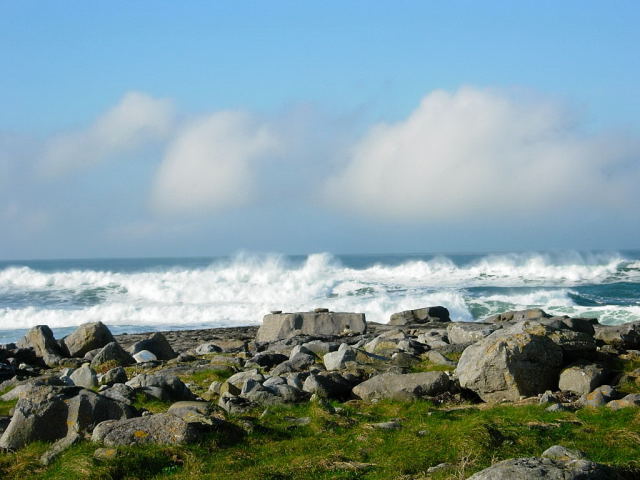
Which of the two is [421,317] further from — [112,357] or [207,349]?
[112,357]

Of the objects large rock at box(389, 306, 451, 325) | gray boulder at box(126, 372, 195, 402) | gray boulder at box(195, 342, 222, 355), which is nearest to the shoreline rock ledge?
gray boulder at box(195, 342, 222, 355)

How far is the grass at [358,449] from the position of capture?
734 centimetres

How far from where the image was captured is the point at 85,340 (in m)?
23.1

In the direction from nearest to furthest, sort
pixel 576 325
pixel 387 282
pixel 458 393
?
pixel 458 393
pixel 576 325
pixel 387 282

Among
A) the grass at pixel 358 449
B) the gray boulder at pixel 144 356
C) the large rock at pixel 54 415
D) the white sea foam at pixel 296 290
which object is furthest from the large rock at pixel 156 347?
the white sea foam at pixel 296 290

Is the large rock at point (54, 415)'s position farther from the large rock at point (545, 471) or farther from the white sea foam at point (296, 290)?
the white sea foam at point (296, 290)

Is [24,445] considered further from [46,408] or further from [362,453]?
[362,453]

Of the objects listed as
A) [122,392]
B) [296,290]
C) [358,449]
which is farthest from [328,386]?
[296,290]

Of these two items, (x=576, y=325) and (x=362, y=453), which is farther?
(x=576, y=325)

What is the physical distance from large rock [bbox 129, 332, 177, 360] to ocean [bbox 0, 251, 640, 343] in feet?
62.9

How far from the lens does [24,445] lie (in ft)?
28.7

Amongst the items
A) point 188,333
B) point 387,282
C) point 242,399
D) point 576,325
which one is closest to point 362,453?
point 242,399

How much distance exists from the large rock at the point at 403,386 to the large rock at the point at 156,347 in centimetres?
1142

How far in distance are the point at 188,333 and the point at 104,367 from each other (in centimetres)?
1477
